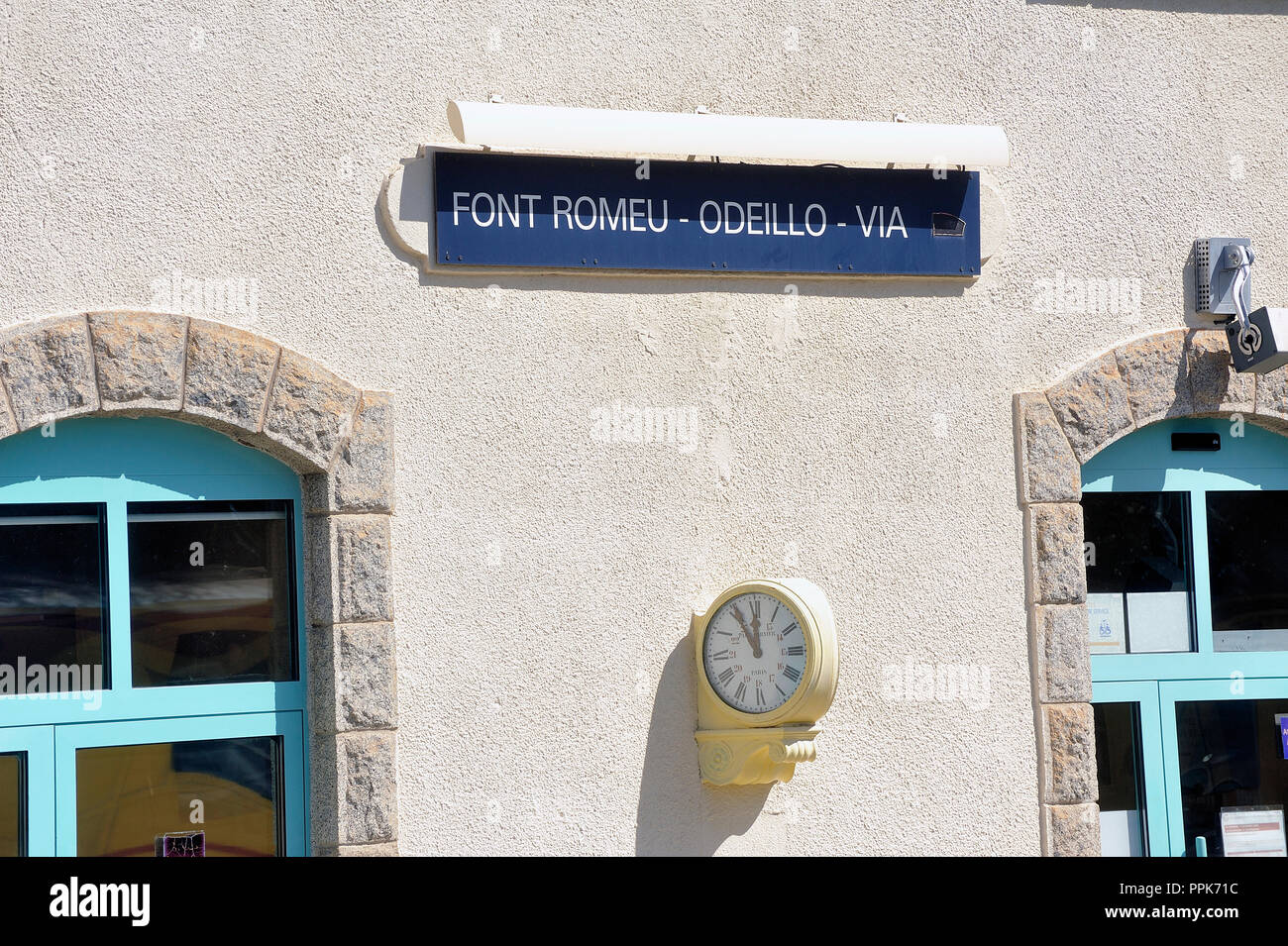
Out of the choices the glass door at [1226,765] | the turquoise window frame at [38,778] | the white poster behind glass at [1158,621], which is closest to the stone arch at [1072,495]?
the white poster behind glass at [1158,621]

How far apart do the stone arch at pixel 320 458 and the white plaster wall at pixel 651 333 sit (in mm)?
101

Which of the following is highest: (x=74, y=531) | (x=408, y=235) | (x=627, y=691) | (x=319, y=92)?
(x=319, y=92)

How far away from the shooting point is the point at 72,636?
468 cm

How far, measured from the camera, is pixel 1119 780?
18.8 ft

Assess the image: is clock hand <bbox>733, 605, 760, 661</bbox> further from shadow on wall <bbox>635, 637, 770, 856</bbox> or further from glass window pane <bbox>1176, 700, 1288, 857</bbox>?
glass window pane <bbox>1176, 700, 1288, 857</bbox>

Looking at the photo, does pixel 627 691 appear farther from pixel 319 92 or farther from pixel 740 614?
pixel 319 92

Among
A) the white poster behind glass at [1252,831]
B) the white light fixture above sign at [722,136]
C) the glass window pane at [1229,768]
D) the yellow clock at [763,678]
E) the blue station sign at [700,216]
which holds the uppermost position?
the white light fixture above sign at [722,136]

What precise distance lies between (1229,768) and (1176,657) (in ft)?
1.64

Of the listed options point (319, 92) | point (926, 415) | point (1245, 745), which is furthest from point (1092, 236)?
point (319, 92)

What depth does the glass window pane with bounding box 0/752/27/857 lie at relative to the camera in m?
4.54

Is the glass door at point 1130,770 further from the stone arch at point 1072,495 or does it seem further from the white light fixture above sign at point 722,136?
the white light fixture above sign at point 722,136

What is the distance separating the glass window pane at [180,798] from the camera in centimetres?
465

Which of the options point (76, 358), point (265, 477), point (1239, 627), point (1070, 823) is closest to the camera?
point (76, 358)

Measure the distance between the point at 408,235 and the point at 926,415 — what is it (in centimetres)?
206
